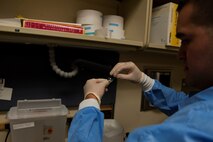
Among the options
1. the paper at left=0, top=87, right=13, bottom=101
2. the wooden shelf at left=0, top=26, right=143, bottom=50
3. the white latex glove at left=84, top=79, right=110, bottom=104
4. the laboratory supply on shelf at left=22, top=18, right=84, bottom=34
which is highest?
the laboratory supply on shelf at left=22, top=18, right=84, bottom=34

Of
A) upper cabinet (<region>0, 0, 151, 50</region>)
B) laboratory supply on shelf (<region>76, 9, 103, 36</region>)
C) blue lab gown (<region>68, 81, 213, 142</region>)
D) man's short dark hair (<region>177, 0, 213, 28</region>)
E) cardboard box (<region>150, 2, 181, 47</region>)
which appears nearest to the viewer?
blue lab gown (<region>68, 81, 213, 142</region>)

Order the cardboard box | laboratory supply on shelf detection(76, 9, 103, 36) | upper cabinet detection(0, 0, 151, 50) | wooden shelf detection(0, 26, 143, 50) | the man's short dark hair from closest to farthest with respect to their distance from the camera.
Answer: the man's short dark hair
wooden shelf detection(0, 26, 143, 50)
upper cabinet detection(0, 0, 151, 50)
laboratory supply on shelf detection(76, 9, 103, 36)
the cardboard box

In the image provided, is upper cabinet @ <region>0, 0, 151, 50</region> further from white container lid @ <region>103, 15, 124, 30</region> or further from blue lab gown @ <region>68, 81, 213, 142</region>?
blue lab gown @ <region>68, 81, 213, 142</region>

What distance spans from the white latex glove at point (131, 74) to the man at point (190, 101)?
0.59ft

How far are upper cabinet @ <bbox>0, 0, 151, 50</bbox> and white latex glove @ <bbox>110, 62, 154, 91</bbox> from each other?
0.10m

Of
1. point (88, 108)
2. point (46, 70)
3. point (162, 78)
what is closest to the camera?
point (88, 108)

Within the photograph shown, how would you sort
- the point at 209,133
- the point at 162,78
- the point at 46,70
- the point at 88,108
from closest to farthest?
the point at 209,133 → the point at 88,108 → the point at 46,70 → the point at 162,78

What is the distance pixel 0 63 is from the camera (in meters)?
1.03

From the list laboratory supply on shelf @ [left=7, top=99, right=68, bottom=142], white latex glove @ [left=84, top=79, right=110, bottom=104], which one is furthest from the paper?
white latex glove @ [left=84, top=79, right=110, bottom=104]

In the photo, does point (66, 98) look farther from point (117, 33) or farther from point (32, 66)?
point (117, 33)

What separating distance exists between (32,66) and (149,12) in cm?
67

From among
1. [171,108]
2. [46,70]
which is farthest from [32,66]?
[171,108]

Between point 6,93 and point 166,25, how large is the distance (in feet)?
2.99

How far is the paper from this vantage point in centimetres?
106
